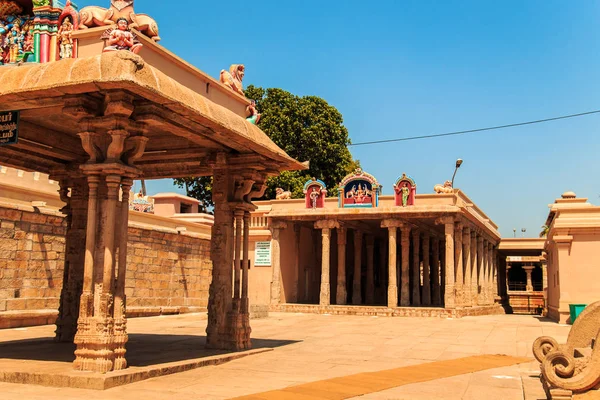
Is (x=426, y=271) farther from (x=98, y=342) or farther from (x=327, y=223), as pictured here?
(x=98, y=342)

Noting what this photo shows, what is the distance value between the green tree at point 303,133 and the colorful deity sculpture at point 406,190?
1543cm

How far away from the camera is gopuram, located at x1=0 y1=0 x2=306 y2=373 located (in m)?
8.02

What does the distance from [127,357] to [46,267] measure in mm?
8494

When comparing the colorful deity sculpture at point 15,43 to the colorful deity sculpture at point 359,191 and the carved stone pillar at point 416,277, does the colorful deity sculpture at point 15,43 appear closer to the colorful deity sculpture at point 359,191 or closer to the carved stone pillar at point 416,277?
the colorful deity sculpture at point 359,191

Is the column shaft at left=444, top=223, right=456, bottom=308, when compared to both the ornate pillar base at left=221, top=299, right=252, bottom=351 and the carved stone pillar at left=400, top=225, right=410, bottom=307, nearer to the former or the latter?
the carved stone pillar at left=400, top=225, right=410, bottom=307

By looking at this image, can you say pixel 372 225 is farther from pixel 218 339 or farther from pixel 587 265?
pixel 218 339

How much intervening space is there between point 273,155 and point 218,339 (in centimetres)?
362

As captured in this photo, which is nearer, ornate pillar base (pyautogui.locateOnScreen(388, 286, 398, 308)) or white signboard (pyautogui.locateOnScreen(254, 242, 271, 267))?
ornate pillar base (pyautogui.locateOnScreen(388, 286, 398, 308))

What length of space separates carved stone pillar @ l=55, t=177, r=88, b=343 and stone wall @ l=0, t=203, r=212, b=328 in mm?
4282

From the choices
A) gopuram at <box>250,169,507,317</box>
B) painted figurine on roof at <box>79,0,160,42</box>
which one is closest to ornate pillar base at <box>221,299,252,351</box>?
painted figurine on roof at <box>79,0,160,42</box>

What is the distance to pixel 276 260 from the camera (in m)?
27.5

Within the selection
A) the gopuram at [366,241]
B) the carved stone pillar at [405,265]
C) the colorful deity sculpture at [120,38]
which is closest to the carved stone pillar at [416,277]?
the gopuram at [366,241]

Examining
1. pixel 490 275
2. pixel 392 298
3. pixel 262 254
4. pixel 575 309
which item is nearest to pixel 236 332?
pixel 575 309

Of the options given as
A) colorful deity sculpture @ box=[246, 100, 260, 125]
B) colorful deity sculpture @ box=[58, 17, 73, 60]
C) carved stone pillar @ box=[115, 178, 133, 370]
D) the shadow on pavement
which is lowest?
the shadow on pavement
